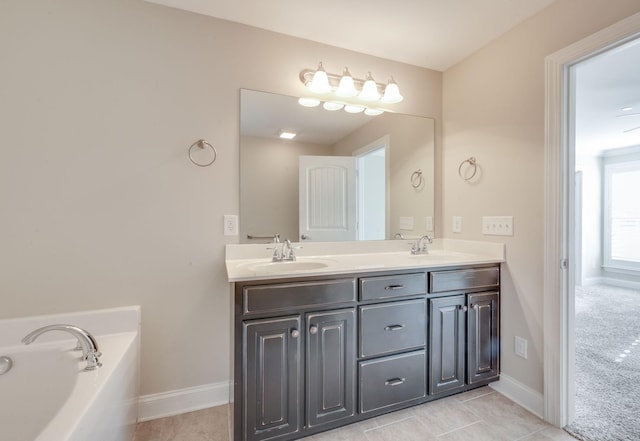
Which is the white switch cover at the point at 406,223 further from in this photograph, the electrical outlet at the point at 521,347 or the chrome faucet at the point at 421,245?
the electrical outlet at the point at 521,347

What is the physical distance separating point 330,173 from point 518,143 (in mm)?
1222

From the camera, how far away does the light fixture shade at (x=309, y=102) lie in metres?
2.03

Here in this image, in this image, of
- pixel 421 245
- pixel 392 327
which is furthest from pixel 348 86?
pixel 392 327

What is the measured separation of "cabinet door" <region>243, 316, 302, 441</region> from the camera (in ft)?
4.49

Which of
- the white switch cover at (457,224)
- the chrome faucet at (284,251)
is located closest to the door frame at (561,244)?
the white switch cover at (457,224)

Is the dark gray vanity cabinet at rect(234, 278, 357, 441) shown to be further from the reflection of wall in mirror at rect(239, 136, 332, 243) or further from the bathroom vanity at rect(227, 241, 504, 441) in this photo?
the reflection of wall in mirror at rect(239, 136, 332, 243)

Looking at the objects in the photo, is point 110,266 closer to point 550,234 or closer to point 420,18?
point 420,18

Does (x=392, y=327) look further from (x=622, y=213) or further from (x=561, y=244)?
(x=622, y=213)

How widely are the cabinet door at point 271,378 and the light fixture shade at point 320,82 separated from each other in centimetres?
149

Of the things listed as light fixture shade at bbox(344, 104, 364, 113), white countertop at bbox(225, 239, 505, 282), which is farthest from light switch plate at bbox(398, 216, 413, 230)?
light fixture shade at bbox(344, 104, 364, 113)

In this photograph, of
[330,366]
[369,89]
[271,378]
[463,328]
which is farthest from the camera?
[369,89]

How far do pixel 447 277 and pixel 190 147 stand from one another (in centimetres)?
175

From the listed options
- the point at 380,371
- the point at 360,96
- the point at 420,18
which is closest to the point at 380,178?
the point at 360,96

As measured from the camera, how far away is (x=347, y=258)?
2.01 meters
